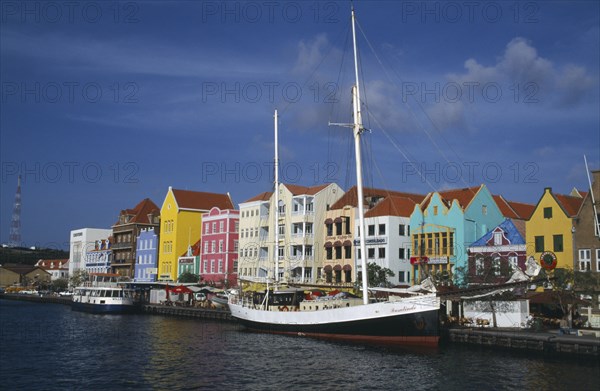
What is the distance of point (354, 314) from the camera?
50.2m

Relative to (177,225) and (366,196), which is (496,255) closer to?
(366,196)

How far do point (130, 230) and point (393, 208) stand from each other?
74.3 metres

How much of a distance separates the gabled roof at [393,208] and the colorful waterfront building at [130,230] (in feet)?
205

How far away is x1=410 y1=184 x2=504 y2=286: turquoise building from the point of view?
2783 inches

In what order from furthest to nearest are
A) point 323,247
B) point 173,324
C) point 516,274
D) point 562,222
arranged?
point 323,247 < point 173,324 < point 562,222 < point 516,274

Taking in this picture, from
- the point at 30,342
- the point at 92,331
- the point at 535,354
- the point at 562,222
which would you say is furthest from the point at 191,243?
the point at 535,354

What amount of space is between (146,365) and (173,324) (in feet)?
108

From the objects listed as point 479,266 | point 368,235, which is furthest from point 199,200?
point 479,266

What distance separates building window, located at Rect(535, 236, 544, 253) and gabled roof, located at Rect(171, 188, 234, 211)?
237 ft

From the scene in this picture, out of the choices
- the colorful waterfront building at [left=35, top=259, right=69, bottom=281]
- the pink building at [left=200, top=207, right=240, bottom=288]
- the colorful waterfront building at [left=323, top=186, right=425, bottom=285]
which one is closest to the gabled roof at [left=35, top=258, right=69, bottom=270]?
the colorful waterfront building at [left=35, top=259, right=69, bottom=281]

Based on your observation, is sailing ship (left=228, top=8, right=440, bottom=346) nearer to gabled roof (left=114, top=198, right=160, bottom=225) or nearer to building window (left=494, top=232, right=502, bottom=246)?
building window (left=494, top=232, right=502, bottom=246)

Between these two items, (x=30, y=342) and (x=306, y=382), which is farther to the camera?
(x=30, y=342)

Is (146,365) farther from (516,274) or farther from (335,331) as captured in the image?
(516,274)

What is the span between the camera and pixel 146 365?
129 feet
